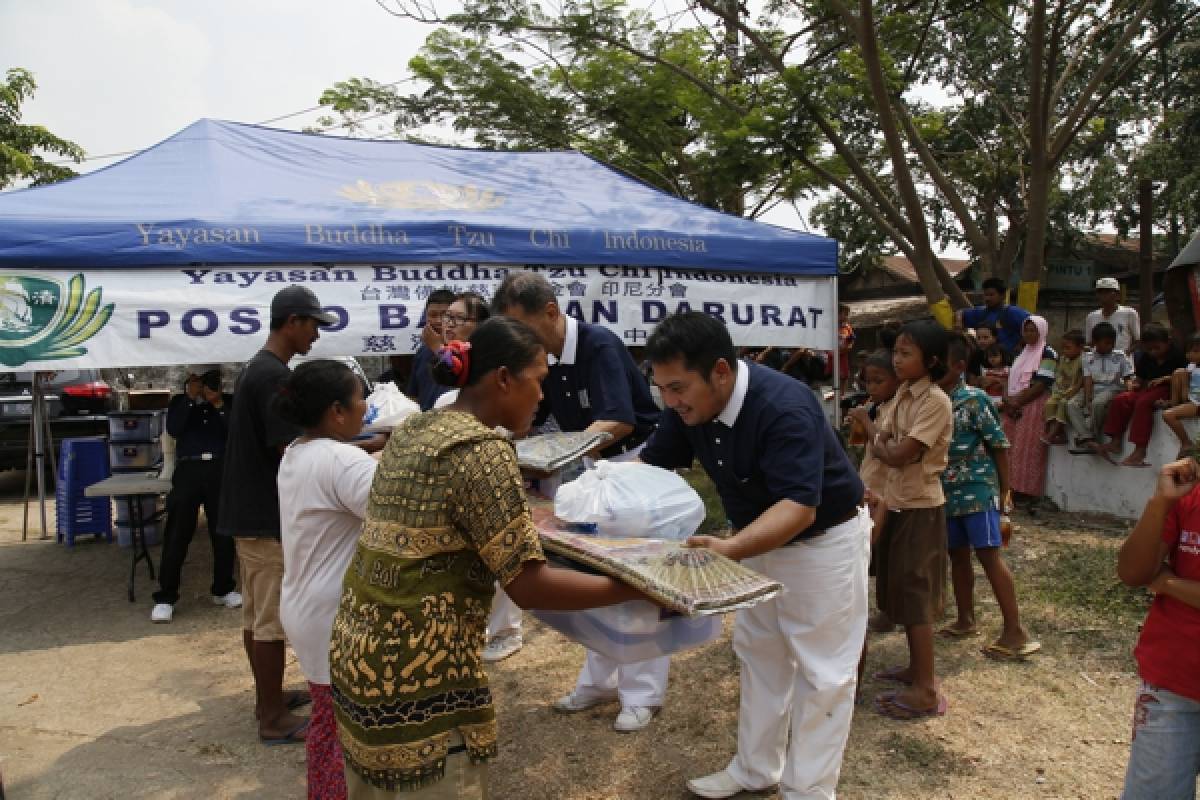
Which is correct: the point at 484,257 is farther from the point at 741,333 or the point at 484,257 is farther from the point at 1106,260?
the point at 1106,260

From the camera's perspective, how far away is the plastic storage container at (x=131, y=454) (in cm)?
662

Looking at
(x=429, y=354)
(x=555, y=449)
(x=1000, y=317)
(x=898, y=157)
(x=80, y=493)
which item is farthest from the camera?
(x=898, y=157)

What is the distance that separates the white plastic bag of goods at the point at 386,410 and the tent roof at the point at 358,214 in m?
1.86

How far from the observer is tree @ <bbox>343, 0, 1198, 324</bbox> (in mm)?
9969

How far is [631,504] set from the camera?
2295 mm

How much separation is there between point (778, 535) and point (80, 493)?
6699 mm

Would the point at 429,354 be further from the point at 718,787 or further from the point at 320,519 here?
the point at 718,787

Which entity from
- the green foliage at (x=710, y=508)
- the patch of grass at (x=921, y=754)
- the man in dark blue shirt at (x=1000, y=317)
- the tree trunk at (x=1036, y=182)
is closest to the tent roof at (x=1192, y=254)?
the patch of grass at (x=921, y=754)

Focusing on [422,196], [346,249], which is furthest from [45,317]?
[422,196]

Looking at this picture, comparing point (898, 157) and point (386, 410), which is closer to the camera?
point (386, 410)

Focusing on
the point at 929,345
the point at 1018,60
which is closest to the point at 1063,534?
the point at 929,345

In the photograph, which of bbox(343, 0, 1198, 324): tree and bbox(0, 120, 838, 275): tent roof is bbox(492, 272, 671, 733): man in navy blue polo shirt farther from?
bbox(343, 0, 1198, 324): tree

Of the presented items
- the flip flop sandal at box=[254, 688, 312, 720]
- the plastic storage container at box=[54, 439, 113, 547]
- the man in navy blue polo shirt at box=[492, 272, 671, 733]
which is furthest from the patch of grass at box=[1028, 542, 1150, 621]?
the plastic storage container at box=[54, 439, 113, 547]

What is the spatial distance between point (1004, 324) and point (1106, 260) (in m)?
14.9
